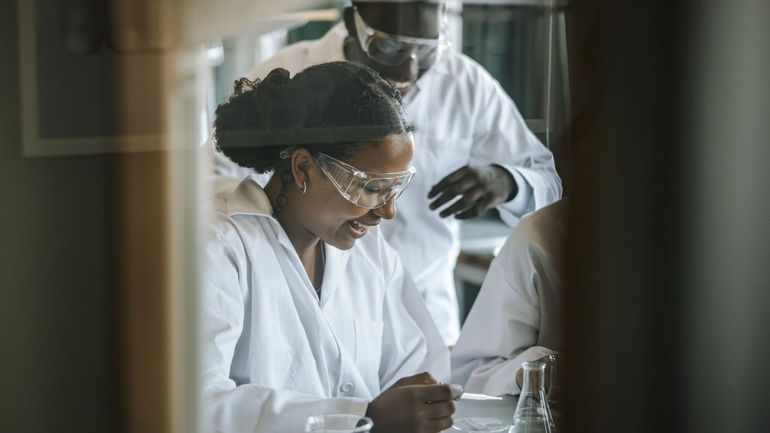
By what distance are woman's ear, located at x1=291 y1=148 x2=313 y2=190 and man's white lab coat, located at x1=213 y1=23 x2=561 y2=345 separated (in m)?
0.15

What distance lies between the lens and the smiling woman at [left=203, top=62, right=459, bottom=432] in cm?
99

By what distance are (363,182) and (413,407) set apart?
314 mm

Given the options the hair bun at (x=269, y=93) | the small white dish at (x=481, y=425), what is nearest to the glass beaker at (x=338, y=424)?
the small white dish at (x=481, y=425)

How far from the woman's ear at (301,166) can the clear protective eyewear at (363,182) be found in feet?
0.05

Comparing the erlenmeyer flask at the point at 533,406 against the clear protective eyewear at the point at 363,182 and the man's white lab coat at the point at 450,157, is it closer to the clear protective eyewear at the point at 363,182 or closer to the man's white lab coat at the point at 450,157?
the man's white lab coat at the point at 450,157

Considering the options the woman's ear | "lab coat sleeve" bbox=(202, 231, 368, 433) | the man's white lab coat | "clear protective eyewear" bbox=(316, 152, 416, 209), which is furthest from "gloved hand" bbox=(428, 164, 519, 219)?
"lab coat sleeve" bbox=(202, 231, 368, 433)

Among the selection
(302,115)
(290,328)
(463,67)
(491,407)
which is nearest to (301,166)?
(302,115)

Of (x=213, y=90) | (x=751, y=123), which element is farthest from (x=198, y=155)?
(x=751, y=123)

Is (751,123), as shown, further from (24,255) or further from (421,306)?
(24,255)

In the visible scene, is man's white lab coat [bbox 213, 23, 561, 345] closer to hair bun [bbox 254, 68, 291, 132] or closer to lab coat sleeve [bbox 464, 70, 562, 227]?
lab coat sleeve [bbox 464, 70, 562, 227]

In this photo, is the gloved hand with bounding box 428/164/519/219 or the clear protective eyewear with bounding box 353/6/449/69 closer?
the clear protective eyewear with bounding box 353/6/449/69

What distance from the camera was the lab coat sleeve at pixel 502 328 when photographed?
1156mm

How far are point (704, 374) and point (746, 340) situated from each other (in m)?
0.07

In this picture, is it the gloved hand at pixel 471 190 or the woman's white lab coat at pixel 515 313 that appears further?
the gloved hand at pixel 471 190
